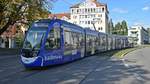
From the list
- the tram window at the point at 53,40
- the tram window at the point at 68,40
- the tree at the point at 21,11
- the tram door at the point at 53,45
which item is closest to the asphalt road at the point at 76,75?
the tram door at the point at 53,45

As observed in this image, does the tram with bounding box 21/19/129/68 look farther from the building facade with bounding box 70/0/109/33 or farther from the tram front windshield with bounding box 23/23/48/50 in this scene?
the building facade with bounding box 70/0/109/33

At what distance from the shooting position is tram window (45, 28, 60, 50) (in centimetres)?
2072

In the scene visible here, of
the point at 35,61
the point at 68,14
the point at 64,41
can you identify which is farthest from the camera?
the point at 68,14

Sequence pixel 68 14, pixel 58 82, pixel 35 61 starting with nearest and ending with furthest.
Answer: pixel 58 82, pixel 35 61, pixel 68 14

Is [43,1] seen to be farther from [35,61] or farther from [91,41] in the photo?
[35,61]

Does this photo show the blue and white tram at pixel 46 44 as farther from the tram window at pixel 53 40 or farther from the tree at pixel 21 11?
the tree at pixel 21 11

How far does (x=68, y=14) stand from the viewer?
165500mm

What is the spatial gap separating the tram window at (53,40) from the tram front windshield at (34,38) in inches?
19.9

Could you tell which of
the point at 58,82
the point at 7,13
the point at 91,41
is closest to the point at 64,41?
the point at 58,82

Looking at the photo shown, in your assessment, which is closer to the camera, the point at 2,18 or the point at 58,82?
the point at 58,82

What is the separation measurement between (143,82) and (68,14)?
498ft

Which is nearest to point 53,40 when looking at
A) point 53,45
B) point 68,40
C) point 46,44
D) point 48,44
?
point 53,45

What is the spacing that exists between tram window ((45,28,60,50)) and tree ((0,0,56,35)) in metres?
27.5

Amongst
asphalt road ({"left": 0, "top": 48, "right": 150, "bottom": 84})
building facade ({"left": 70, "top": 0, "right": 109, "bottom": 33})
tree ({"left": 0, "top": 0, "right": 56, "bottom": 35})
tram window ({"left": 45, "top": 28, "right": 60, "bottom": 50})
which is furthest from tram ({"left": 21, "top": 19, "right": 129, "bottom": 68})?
building facade ({"left": 70, "top": 0, "right": 109, "bottom": 33})
